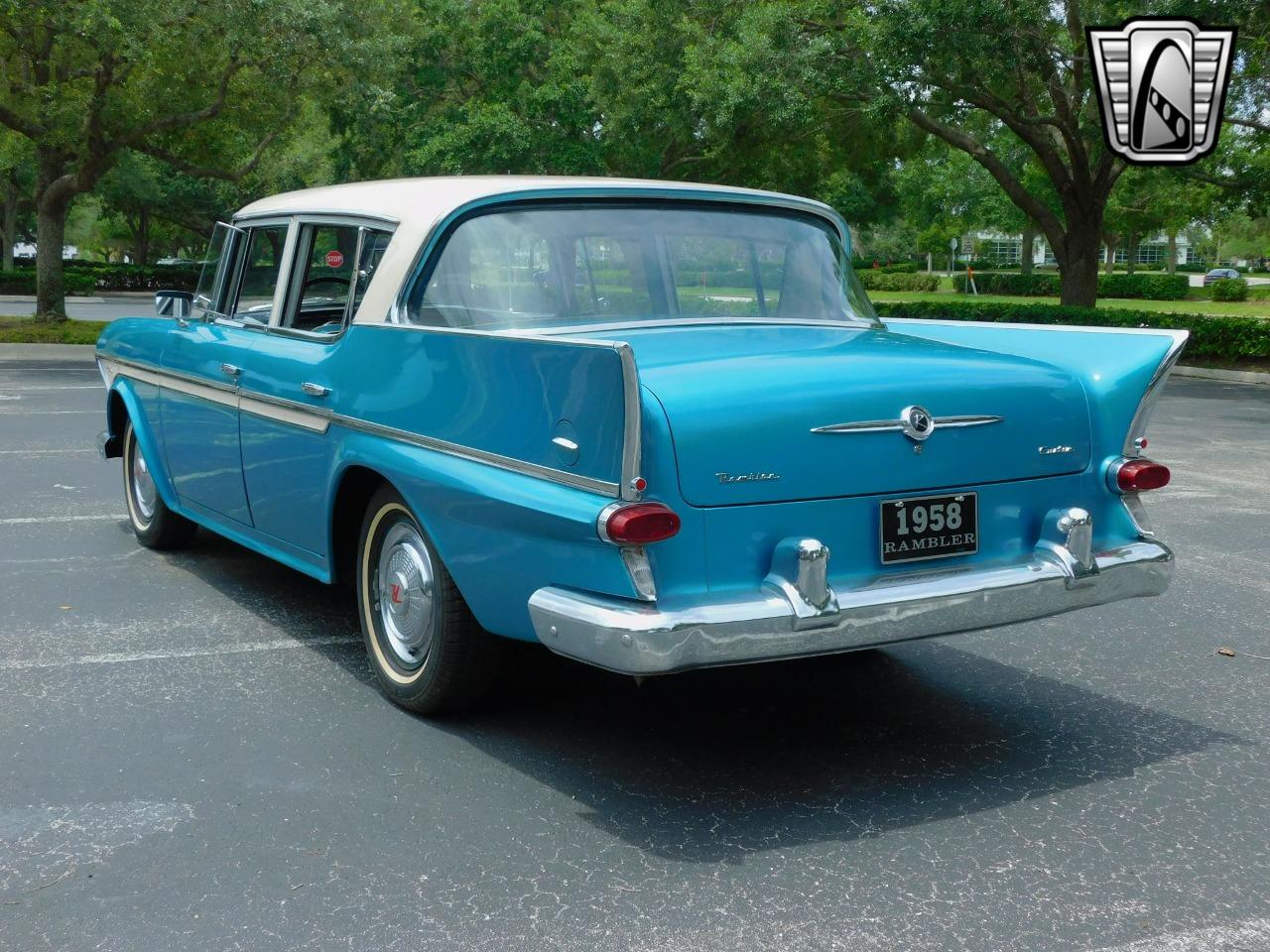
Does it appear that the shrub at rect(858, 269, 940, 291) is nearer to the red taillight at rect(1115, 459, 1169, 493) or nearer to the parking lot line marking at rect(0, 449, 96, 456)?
the parking lot line marking at rect(0, 449, 96, 456)

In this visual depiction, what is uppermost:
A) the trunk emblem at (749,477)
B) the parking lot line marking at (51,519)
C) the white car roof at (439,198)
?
the white car roof at (439,198)

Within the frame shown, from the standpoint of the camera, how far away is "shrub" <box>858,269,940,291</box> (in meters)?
74.6

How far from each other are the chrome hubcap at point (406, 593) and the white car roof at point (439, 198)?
2.62 feet

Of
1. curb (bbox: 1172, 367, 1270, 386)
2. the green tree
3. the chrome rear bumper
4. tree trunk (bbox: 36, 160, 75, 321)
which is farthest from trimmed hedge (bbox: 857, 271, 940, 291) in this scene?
the chrome rear bumper

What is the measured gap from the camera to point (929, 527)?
13.8ft

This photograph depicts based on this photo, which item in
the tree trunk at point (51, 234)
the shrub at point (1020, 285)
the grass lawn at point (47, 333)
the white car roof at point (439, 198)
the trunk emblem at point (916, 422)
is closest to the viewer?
the trunk emblem at point (916, 422)

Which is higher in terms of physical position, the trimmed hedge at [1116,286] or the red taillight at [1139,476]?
the red taillight at [1139,476]

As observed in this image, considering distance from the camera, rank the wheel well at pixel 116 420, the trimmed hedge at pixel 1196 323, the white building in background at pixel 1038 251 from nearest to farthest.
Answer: the wheel well at pixel 116 420 → the trimmed hedge at pixel 1196 323 → the white building in background at pixel 1038 251

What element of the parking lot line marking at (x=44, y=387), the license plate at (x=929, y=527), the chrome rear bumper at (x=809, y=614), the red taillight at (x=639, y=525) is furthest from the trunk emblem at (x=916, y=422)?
the parking lot line marking at (x=44, y=387)

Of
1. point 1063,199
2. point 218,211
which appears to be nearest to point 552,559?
point 1063,199

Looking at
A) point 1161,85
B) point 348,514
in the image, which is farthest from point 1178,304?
point 348,514

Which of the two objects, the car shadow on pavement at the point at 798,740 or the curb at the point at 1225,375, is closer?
the car shadow on pavement at the point at 798,740

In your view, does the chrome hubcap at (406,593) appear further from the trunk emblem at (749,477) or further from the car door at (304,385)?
the trunk emblem at (749,477)

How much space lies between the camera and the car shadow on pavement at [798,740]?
3949 millimetres
